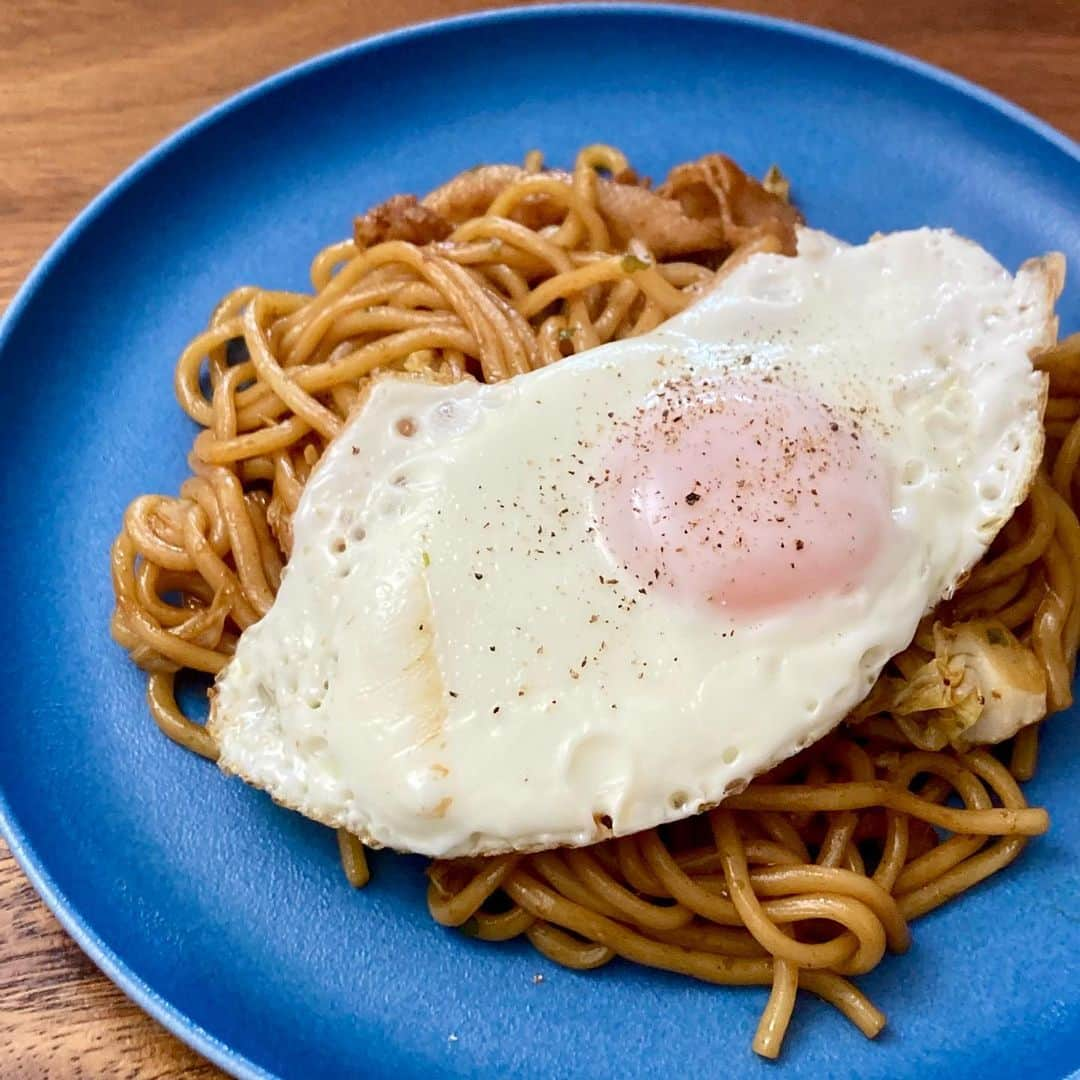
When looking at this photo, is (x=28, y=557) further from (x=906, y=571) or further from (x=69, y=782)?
(x=906, y=571)

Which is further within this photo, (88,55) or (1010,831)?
(88,55)

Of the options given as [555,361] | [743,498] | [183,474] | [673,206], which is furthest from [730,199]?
[183,474]

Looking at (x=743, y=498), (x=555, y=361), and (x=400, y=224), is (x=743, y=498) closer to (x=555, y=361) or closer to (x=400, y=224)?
(x=555, y=361)

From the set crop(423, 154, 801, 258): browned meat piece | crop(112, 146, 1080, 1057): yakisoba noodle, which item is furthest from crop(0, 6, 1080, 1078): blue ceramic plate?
crop(423, 154, 801, 258): browned meat piece

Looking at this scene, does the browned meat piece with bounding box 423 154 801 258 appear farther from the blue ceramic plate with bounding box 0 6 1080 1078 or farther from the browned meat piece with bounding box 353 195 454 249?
the blue ceramic plate with bounding box 0 6 1080 1078

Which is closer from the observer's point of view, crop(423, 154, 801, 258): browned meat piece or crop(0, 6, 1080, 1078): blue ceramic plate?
crop(0, 6, 1080, 1078): blue ceramic plate

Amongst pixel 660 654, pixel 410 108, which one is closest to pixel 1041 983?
pixel 660 654
